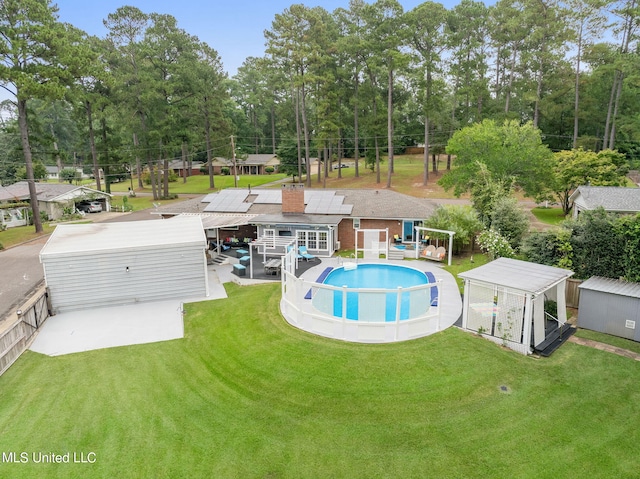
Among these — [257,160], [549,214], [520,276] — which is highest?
[257,160]

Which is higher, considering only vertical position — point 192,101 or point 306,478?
point 192,101

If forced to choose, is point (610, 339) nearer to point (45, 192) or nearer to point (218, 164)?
point (45, 192)

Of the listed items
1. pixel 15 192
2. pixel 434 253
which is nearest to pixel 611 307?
pixel 434 253

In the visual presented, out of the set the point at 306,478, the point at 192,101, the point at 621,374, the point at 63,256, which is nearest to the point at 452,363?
the point at 621,374

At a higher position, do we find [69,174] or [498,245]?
[69,174]

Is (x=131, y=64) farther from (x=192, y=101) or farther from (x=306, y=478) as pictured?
(x=306, y=478)

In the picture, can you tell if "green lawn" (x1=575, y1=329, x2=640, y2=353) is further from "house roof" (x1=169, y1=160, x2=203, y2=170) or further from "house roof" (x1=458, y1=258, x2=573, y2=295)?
"house roof" (x1=169, y1=160, x2=203, y2=170)
